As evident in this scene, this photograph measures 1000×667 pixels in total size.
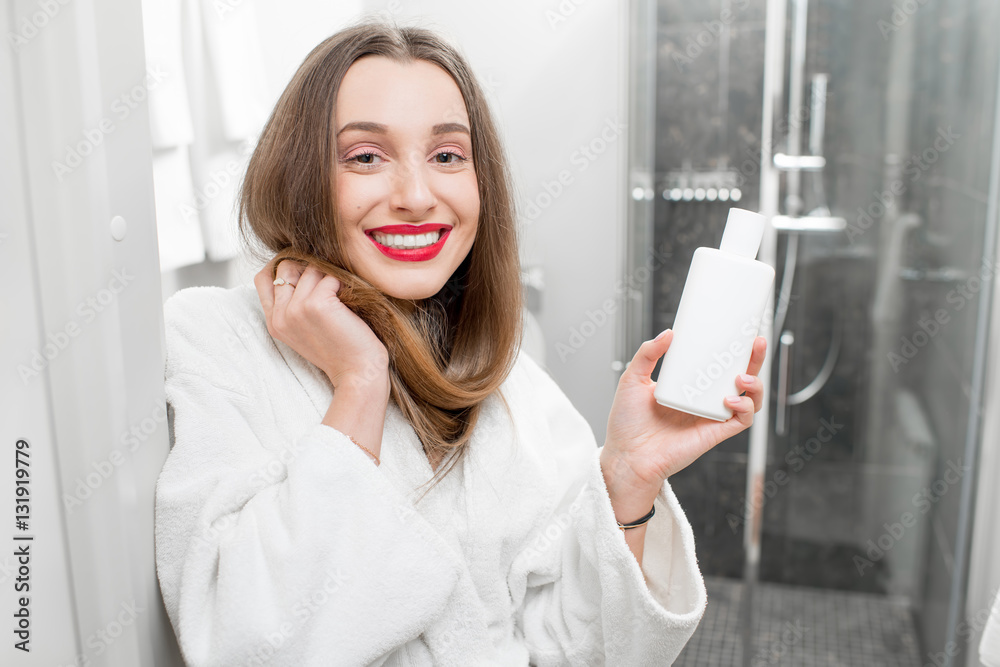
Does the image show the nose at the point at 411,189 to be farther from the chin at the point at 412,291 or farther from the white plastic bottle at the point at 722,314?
the white plastic bottle at the point at 722,314

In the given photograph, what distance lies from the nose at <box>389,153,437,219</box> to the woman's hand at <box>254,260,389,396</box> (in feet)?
0.34

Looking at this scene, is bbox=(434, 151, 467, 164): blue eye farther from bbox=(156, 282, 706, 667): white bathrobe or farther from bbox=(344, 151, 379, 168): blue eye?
bbox=(156, 282, 706, 667): white bathrobe

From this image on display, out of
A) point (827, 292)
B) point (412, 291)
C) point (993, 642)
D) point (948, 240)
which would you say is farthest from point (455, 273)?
point (827, 292)

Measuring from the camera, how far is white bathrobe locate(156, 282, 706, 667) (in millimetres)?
655

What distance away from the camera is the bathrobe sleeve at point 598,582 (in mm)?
816

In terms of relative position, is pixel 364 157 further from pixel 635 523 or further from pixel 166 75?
pixel 635 523

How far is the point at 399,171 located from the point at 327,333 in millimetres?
181

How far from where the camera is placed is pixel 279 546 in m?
0.66

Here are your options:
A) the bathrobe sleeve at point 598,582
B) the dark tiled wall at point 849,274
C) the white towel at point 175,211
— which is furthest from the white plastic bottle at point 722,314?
the dark tiled wall at point 849,274

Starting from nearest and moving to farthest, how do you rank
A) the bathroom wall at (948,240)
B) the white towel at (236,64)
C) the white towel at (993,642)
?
the white towel at (993,642), the white towel at (236,64), the bathroom wall at (948,240)

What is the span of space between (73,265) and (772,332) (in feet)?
5.62

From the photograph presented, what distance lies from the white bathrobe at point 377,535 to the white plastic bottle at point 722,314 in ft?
0.56

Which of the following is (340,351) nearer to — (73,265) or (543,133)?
(73,265)

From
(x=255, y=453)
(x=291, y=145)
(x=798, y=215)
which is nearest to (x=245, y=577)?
(x=255, y=453)
